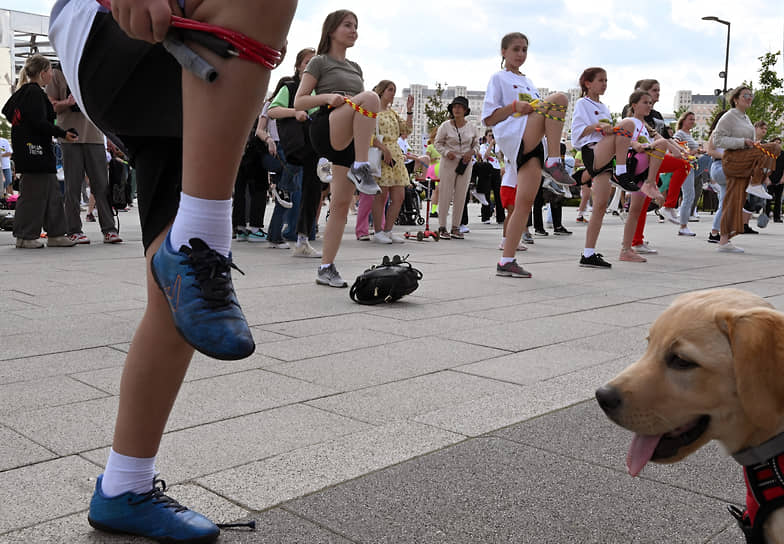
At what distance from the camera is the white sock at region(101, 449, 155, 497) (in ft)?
7.00

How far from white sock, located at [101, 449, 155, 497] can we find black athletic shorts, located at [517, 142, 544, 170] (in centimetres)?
622

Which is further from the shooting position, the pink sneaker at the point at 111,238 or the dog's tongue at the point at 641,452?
the pink sneaker at the point at 111,238

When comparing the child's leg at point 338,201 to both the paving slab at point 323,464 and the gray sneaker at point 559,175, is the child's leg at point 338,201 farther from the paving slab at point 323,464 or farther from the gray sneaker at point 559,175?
the paving slab at point 323,464

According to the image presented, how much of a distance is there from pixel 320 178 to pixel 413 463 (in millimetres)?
6437

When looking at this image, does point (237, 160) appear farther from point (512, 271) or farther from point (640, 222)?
point (640, 222)

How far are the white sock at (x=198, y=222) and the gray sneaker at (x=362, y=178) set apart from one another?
482cm

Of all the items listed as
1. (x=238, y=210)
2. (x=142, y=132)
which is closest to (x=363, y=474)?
(x=142, y=132)

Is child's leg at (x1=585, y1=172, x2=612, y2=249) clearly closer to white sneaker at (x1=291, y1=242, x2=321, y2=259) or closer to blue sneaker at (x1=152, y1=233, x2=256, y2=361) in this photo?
white sneaker at (x1=291, y1=242, x2=321, y2=259)

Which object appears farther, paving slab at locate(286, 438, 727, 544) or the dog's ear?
paving slab at locate(286, 438, 727, 544)

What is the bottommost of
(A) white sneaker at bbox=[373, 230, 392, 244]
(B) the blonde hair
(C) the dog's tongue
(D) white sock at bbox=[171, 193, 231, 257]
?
(A) white sneaker at bbox=[373, 230, 392, 244]

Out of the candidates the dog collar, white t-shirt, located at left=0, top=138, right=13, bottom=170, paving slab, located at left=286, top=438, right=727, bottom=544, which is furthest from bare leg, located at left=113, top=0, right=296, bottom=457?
white t-shirt, located at left=0, top=138, right=13, bottom=170

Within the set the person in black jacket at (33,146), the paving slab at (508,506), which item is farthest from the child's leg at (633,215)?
the paving slab at (508,506)

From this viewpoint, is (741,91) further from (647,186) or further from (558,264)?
(558,264)

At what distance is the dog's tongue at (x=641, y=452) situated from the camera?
6.75 ft
